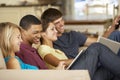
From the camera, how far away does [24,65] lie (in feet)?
6.14

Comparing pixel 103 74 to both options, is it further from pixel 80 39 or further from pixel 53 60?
pixel 80 39

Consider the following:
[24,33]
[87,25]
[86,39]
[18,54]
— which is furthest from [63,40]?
[87,25]

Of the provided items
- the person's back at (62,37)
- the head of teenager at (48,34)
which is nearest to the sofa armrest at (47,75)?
the head of teenager at (48,34)

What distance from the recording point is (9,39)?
5.72 ft

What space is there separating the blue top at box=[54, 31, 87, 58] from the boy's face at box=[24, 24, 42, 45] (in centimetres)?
40

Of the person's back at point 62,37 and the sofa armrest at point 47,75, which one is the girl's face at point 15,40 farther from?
the person's back at point 62,37

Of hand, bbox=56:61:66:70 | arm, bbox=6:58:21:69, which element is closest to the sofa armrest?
arm, bbox=6:58:21:69

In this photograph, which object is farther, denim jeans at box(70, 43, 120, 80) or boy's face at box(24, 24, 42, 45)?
boy's face at box(24, 24, 42, 45)

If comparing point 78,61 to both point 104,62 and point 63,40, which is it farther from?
point 63,40

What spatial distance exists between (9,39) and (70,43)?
3.46 ft

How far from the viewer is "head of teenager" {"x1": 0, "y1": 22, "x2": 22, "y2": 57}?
1742mm

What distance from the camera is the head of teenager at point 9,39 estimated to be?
174 cm

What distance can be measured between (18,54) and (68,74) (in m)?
0.79

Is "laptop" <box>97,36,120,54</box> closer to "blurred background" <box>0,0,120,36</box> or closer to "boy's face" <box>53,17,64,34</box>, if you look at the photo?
"boy's face" <box>53,17,64,34</box>
